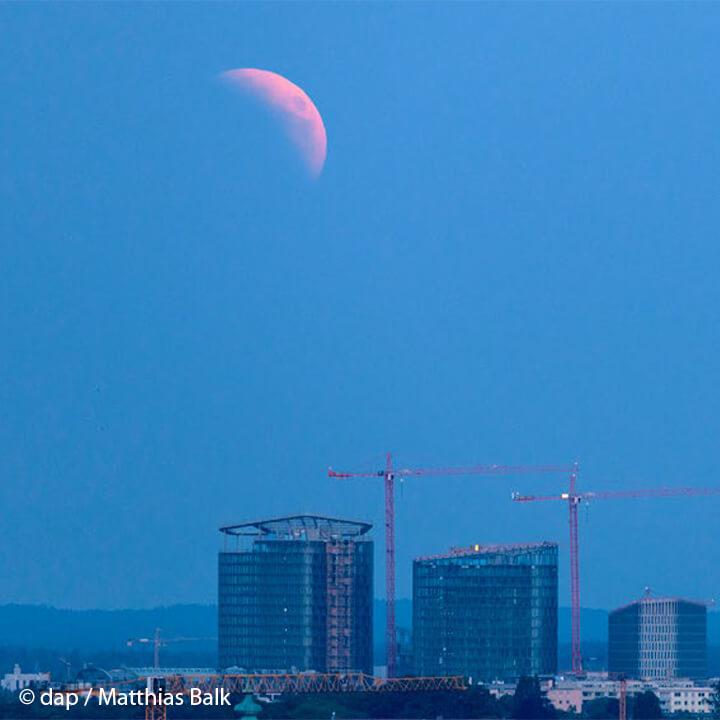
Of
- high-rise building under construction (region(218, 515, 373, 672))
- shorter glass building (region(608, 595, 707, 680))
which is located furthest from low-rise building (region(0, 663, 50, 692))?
shorter glass building (region(608, 595, 707, 680))

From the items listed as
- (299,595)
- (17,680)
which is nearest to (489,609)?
(299,595)

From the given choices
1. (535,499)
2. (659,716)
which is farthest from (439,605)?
(659,716)

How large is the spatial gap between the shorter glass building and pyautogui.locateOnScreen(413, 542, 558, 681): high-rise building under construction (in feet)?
45.7

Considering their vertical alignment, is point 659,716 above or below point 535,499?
below

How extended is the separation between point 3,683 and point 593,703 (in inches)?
1628

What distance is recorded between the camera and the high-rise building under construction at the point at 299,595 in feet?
550

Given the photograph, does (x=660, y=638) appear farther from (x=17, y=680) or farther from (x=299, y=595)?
(x=17, y=680)

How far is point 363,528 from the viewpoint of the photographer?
563ft

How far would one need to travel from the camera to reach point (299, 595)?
16900 cm

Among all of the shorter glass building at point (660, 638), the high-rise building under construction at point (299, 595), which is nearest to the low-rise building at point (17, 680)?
the high-rise building under construction at point (299, 595)

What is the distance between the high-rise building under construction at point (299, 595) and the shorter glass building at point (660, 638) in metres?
24.3

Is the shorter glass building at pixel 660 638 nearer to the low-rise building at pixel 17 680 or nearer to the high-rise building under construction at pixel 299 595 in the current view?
the high-rise building under construction at pixel 299 595

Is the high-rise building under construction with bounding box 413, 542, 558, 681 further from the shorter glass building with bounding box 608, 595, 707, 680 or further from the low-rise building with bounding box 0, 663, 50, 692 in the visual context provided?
the low-rise building with bounding box 0, 663, 50, 692

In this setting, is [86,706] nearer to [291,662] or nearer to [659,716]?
[659,716]
